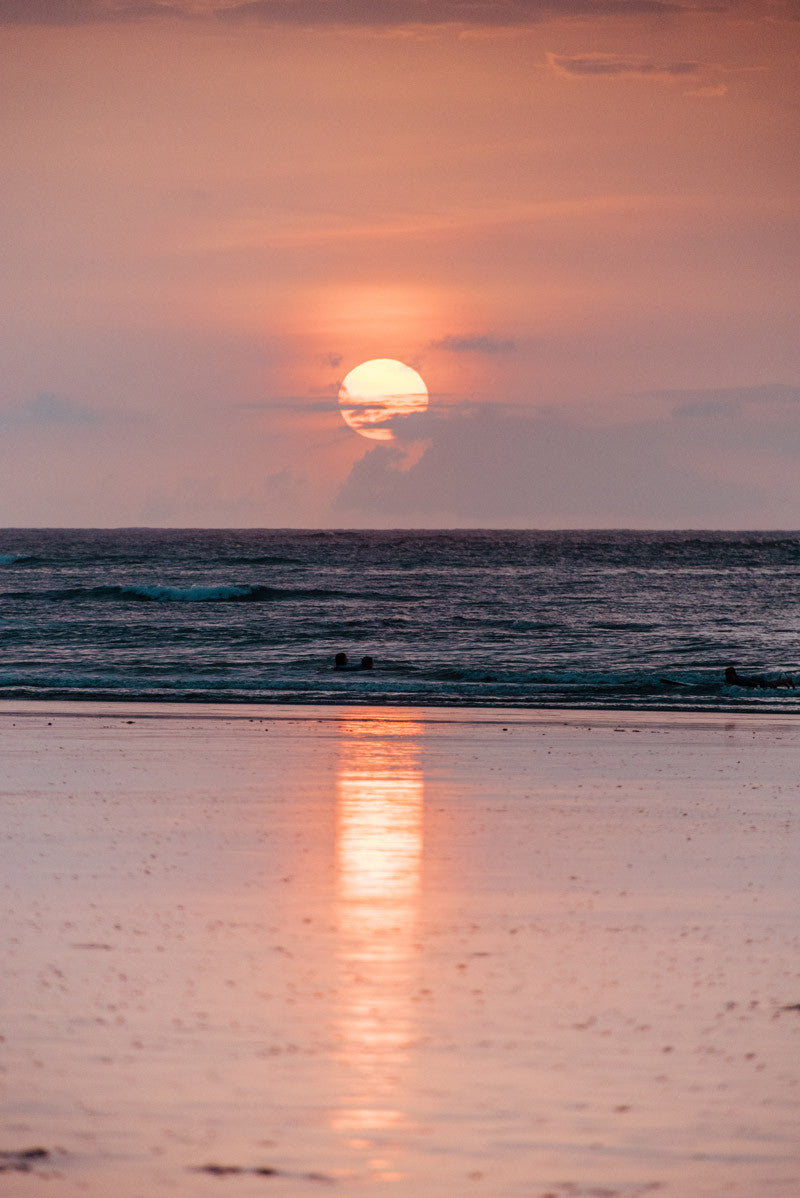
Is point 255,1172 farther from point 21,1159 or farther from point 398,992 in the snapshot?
point 398,992

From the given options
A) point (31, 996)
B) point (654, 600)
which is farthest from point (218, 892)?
point (654, 600)

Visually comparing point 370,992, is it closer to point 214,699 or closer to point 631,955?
point 631,955

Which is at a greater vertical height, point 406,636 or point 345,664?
point 406,636

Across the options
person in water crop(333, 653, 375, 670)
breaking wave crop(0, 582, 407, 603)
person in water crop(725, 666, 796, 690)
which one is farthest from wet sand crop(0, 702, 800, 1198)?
breaking wave crop(0, 582, 407, 603)

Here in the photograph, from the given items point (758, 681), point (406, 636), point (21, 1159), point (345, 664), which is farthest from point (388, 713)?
point (406, 636)

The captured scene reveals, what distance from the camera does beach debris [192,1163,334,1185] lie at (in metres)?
4.78

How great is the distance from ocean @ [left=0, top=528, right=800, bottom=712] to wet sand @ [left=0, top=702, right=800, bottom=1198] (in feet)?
45.6

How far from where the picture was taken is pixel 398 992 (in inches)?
262

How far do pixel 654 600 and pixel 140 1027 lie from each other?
193ft

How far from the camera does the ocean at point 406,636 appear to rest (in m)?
28.0

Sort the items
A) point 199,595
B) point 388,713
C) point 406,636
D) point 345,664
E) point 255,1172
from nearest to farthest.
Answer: point 255,1172 < point 388,713 < point 345,664 < point 406,636 < point 199,595

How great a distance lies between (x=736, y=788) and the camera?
14016 millimetres

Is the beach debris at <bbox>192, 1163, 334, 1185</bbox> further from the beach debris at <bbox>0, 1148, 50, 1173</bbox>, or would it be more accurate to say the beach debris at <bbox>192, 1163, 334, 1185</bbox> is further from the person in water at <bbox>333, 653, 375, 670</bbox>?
the person in water at <bbox>333, 653, 375, 670</bbox>

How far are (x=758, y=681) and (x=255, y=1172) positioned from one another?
2697 centimetres
